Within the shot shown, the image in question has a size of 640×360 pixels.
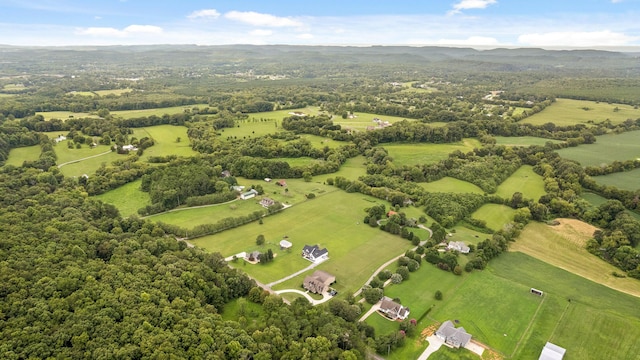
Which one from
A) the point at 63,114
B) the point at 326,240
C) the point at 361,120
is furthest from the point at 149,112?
the point at 326,240

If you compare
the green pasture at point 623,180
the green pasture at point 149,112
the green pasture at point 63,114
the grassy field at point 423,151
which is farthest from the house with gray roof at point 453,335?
the green pasture at point 63,114

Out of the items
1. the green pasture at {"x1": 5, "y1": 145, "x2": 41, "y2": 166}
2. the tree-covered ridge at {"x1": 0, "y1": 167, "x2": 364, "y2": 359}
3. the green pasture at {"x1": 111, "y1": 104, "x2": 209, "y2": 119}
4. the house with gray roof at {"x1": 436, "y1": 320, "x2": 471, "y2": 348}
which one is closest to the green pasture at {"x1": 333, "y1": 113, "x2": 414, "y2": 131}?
the green pasture at {"x1": 111, "y1": 104, "x2": 209, "y2": 119}

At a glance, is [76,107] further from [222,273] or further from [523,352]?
[523,352]

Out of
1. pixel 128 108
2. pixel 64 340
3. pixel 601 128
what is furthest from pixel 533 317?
pixel 128 108

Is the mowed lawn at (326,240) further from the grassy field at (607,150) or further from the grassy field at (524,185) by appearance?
the grassy field at (607,150)

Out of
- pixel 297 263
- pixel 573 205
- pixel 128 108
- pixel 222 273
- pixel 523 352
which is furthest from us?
pixel 128 108

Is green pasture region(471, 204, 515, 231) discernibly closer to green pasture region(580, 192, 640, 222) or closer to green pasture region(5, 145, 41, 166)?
green pasture region(580, 192, 640, 222)
